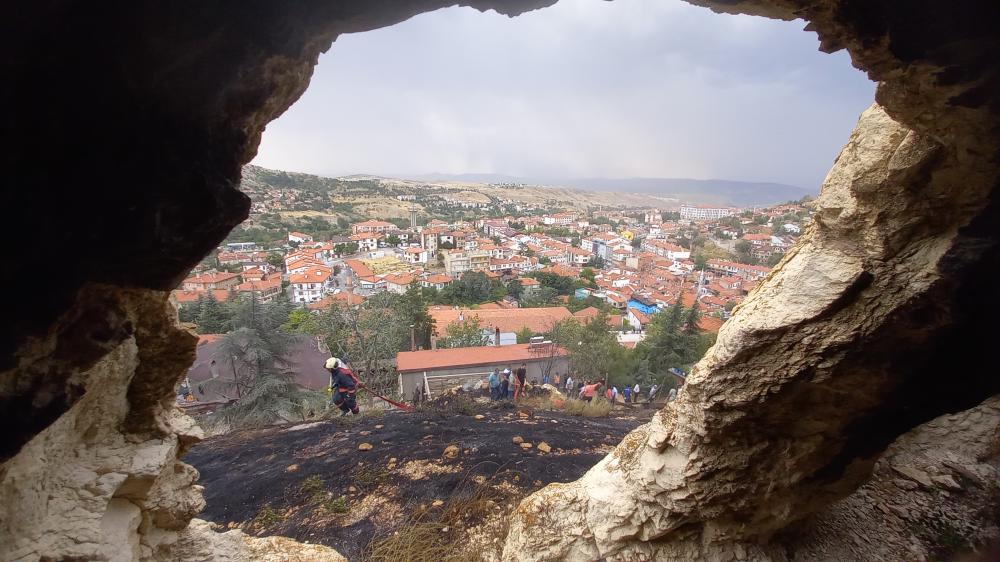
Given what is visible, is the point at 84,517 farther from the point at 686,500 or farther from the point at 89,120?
the point at 686,500

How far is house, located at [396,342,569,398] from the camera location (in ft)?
66.8

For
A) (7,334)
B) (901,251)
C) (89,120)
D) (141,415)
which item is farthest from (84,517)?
(901,251)

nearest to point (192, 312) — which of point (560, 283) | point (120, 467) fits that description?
point (120, 467)

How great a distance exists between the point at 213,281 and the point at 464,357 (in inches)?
1194

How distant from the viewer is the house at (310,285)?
44.9m

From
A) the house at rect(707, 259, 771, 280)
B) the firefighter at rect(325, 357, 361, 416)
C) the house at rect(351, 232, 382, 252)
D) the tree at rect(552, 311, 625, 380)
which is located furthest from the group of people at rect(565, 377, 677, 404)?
the house at rect(351, 232, 382, 252)

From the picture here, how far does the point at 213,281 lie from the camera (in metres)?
39.2

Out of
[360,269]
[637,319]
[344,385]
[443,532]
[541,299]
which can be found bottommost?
[637,319]

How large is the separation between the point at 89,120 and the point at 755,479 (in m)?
5.11

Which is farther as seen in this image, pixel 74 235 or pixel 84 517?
pixel 84 517

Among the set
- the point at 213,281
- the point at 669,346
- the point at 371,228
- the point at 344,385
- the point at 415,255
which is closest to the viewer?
the point at 344,385

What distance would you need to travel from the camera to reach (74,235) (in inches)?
72.2

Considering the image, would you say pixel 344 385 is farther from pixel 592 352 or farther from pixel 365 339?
pixel 592 352

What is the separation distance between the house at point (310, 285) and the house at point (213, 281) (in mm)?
5189
